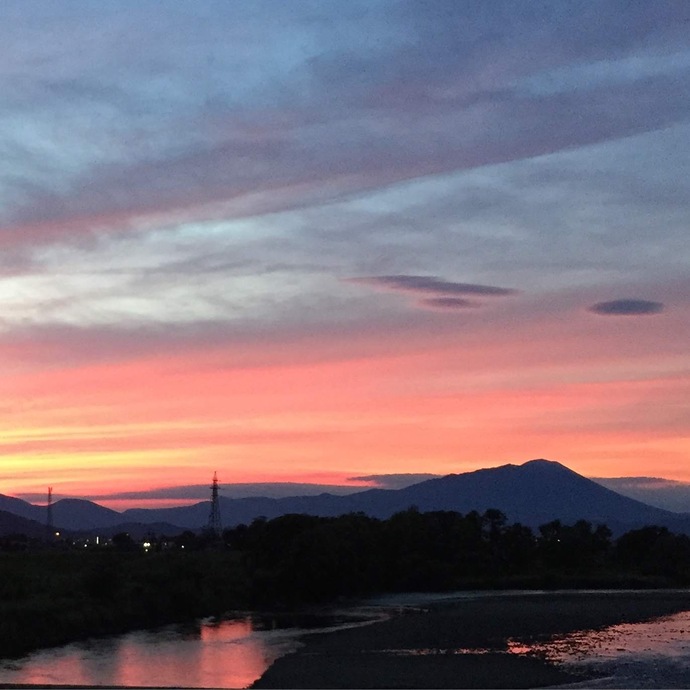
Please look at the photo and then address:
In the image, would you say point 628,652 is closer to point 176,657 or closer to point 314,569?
point 176,657

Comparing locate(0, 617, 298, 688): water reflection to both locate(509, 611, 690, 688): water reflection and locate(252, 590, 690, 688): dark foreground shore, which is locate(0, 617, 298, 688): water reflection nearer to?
locate(252, 590, 690, 688): dark foreground shore

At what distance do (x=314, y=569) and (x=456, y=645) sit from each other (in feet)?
91.6

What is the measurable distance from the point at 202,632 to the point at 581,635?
1680 cm

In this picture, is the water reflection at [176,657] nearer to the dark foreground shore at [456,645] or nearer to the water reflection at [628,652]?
Result: the dark foreground shore at [456,645]

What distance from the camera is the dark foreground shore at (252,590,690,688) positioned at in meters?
30.7

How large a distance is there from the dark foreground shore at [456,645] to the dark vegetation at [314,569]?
10.3 metres

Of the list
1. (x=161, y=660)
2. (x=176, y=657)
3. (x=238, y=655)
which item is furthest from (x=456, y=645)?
(x=161, y=660)

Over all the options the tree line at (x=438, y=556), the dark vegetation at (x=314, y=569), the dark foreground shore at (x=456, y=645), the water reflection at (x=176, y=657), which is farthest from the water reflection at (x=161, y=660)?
the tree line at (x=438, y=556)

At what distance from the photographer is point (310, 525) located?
7381 centimetres

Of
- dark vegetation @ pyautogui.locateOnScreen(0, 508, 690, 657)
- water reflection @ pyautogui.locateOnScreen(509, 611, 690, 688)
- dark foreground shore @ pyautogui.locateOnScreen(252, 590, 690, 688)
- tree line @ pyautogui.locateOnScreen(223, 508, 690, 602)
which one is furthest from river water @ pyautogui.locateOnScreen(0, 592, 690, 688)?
tree line @ pyautogui.locateOnScreen(223, 508, 690, 602)

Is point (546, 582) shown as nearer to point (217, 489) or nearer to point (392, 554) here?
point (392, 554)

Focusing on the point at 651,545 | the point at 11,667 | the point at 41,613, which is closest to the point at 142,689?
the point at 11,667

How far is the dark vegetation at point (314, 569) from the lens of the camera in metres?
46.6

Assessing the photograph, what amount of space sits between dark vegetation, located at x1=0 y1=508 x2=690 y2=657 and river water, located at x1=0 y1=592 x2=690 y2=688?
246 cm
